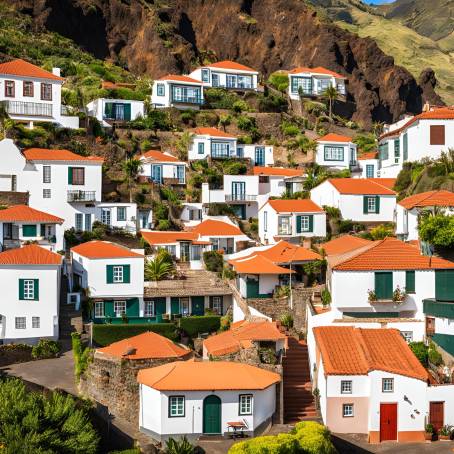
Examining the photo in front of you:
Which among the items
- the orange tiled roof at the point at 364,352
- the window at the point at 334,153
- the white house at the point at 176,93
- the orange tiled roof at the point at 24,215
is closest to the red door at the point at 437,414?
the orange tiled roof at the point at 364,352

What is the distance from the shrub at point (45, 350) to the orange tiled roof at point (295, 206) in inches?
788

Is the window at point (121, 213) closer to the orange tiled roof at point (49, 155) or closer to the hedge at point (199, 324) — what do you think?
the orange tiled roof at point (49, 155)

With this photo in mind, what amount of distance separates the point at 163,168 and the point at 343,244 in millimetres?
20131

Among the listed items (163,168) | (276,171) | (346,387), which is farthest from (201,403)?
(276,171)

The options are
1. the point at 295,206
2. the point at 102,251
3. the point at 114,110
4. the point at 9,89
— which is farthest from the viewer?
the point at 114,110

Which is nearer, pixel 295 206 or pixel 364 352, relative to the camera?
pixel 364 352

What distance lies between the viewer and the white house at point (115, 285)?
41.6 meters

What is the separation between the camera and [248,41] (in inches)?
4412

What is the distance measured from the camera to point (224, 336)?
1428 inches

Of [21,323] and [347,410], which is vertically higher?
[21,323]

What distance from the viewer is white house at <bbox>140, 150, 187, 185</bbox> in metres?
60.9

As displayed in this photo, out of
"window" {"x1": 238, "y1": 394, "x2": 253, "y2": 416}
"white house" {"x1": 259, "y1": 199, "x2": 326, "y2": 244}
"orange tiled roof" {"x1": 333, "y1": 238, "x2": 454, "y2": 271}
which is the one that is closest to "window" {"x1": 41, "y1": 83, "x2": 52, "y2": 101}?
"white house" {"x1": 259, "y1": 199, "x2": 326, "y2": 244}

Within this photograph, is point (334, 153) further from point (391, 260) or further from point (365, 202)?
point (391, 260)

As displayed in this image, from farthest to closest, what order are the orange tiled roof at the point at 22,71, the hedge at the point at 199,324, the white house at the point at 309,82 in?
1. the white house at the point at 309,82
2. the orange tiled roof at the point at 22,71
3. the hedge at the point at 199,324
